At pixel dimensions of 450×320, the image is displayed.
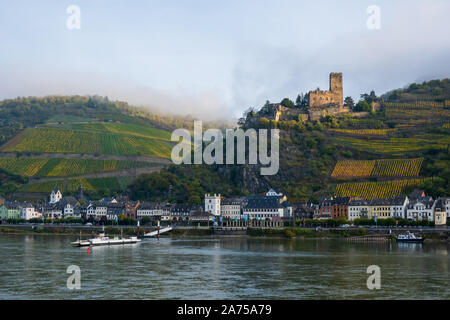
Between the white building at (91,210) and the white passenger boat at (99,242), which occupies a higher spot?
the white building at (91,210)

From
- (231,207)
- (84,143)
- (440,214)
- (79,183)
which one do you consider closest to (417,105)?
(440,214)

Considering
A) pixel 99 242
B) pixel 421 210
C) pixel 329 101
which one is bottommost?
pixel 99 242

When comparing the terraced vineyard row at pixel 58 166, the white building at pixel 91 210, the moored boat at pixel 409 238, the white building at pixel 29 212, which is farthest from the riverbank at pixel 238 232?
the terraced vineyard row at pixel 58 166

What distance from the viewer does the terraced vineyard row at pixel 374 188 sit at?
8975 centimetres

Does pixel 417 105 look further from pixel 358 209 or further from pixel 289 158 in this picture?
pixel 358 209

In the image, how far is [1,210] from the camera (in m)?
105

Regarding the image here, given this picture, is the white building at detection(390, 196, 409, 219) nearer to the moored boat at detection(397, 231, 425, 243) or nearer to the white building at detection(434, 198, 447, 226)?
the white building at detection(434, 198, 447, 226)

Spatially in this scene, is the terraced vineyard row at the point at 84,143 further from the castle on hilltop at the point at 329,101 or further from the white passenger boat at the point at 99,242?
the white passenger boat at the point at 99,242

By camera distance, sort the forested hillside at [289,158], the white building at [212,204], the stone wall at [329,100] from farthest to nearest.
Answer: the stone wall at [329,100]
the forested hillside at [289,158]
the white building at [212,204]

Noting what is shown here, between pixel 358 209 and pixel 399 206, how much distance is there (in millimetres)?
5647

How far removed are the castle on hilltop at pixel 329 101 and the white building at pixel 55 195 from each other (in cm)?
5004

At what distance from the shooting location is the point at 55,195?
109 m

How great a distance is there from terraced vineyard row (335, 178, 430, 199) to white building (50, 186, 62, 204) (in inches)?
1894
